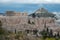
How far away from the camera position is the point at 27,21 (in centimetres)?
216

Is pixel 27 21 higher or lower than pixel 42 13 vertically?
lower

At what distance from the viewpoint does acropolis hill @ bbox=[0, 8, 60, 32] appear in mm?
2137

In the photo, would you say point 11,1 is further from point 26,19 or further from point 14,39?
point 14,39

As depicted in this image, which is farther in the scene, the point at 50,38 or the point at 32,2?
the point at 32,2

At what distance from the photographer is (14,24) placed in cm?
214

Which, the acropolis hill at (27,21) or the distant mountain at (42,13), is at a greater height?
the distant mountain at (42,13)

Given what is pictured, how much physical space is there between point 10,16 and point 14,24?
0.15 meters

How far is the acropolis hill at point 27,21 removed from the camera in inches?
84.1

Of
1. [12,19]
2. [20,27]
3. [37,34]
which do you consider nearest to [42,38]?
[37,34]

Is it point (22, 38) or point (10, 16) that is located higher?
point (10, 16)

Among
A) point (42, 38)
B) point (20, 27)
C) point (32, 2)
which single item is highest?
point (32, 2)

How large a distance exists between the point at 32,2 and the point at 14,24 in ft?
1.57

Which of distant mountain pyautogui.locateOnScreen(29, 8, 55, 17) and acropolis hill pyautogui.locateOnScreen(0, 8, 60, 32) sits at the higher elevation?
distant mountain pyautogui.locateOnScreen(29, 8, 55, 17)

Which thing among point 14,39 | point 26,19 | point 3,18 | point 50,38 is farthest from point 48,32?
point 3,18
